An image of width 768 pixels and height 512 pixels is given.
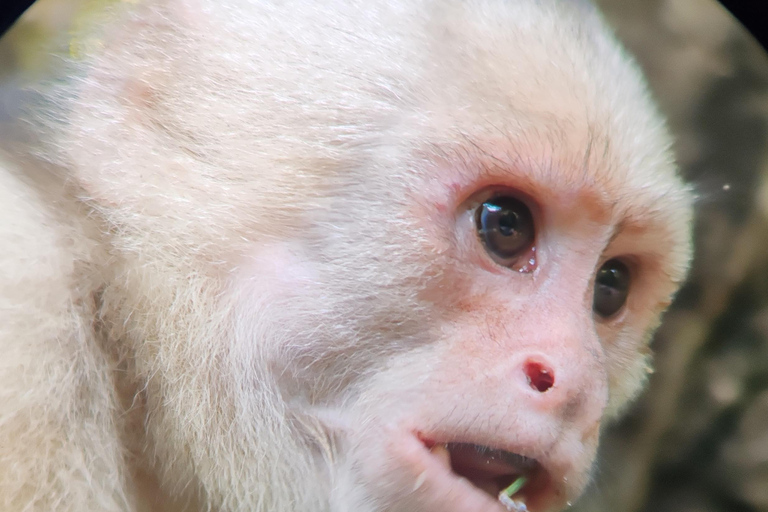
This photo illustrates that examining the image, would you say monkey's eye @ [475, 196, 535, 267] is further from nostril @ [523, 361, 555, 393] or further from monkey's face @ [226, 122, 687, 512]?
nostril @ [523, 361, 555, 393]

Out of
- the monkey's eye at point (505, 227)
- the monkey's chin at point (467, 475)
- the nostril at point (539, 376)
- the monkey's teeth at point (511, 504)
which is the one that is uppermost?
the monkey's eye at point (505, 227)

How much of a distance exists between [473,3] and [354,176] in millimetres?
334

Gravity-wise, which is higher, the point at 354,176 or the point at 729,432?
the point at 354,176

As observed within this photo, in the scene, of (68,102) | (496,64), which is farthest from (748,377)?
(68,102)

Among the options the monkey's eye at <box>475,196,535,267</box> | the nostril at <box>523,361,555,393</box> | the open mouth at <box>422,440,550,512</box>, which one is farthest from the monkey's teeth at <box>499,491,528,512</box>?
the monkey's eye at <box>475,196,535,267</box>

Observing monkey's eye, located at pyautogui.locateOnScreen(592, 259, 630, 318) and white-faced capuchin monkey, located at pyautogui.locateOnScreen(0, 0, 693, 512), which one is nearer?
white-faced capuchin monkey, located at pyautogui.locateOnScreen(0, 0, 693, 512)

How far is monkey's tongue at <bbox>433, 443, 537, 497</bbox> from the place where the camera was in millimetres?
989

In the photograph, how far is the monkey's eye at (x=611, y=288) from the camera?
1.28 metres

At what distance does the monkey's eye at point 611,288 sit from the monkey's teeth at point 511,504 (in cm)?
41

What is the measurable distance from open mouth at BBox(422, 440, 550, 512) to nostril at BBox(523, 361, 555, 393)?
10cm

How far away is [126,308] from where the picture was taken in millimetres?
976

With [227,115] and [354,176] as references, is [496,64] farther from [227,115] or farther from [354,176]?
[227,115]

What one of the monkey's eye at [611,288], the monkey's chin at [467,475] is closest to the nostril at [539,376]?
the monkey's chin at [467,475]

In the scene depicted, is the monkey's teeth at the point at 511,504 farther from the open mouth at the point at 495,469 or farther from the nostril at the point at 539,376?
the nostril at the point at 539,376
